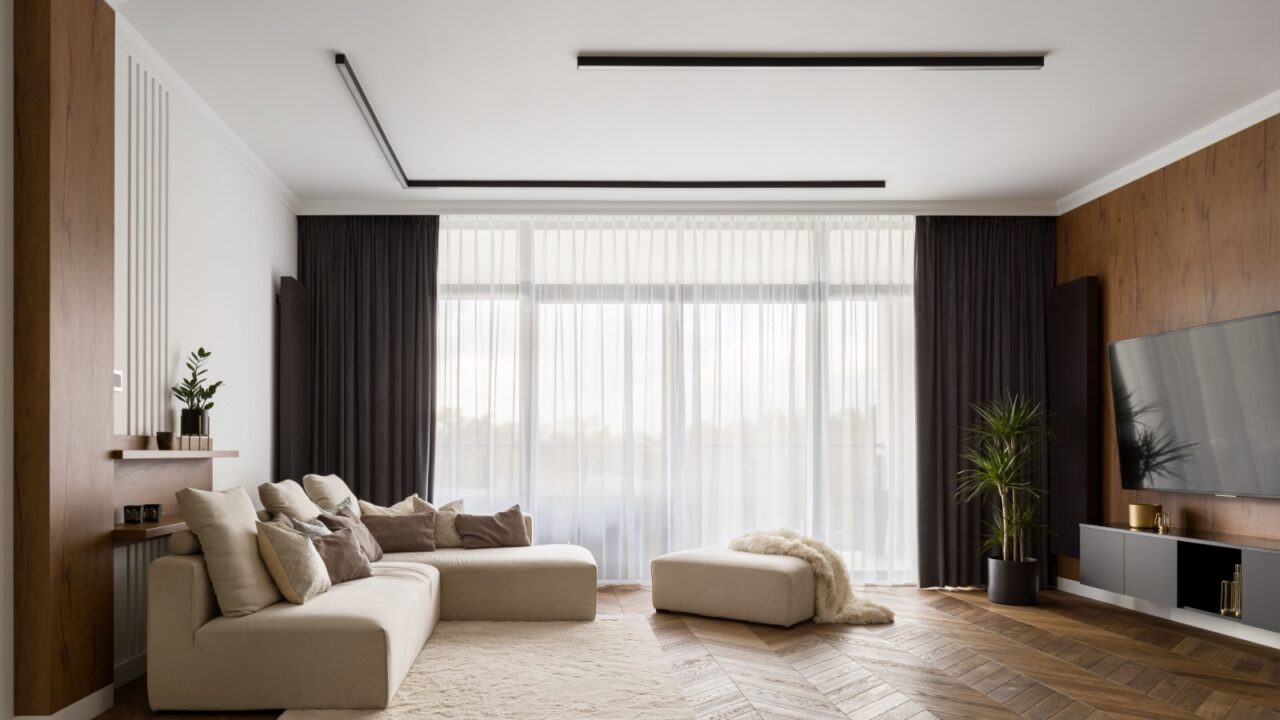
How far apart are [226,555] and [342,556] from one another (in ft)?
2.68

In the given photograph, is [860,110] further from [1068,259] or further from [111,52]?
[111,52]

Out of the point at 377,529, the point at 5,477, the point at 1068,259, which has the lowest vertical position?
the point at 377,529

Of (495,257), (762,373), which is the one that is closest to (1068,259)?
(762,373)

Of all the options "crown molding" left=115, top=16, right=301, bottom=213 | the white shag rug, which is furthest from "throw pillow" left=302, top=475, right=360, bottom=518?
"crown molding" left=115, top=16, right=301, bottom=213

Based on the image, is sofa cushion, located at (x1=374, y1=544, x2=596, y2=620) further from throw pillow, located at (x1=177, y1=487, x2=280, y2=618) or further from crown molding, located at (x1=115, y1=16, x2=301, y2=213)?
crown molding, located at (x1=115, y1=16, x2=301, y2=213)

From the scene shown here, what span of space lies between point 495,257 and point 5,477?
429cm

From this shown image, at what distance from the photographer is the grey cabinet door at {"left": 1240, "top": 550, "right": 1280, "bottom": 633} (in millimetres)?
4641

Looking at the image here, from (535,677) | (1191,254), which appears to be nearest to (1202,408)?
(1191,254)

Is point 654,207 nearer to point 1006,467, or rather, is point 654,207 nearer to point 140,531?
point 1006,467

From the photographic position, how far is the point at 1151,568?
5539 mm

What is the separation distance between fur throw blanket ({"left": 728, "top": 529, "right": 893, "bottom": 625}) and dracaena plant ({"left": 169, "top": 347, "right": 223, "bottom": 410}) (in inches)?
129

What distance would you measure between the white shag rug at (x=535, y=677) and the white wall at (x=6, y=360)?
0.99 m

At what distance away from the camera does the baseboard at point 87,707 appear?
3.41m

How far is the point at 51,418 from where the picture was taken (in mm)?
3424
